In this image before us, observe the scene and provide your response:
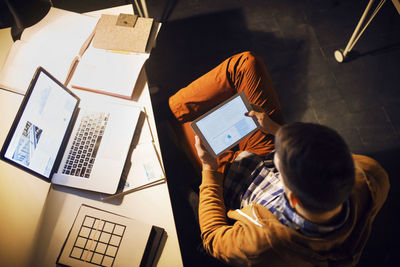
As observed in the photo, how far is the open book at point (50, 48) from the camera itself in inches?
48.0

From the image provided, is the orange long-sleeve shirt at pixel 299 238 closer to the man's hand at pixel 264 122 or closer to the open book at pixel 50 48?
the man's hand at pixel 264 122

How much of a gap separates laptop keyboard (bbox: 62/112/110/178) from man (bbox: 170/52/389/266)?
1.46ft

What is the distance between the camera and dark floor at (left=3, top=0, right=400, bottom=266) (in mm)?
1766

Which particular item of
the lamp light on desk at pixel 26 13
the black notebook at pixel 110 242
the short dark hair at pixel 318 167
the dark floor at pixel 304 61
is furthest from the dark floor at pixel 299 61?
the short dark hair at pixel 318 167

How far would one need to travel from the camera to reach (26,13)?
1.28 m

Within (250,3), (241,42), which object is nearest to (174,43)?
(241,42)

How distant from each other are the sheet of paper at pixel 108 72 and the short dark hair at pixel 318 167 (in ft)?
2.60

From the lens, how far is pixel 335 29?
2084mm

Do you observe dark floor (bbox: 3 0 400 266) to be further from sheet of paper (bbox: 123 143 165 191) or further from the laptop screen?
the laptop screen

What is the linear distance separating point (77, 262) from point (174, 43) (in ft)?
5.63

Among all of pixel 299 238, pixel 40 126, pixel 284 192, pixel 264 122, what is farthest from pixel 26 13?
pixel 299 238

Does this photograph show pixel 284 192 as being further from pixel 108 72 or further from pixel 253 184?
pixel 108 72

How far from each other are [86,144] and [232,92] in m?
0.75

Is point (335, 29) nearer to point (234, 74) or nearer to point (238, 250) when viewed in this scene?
point (234, 74)
